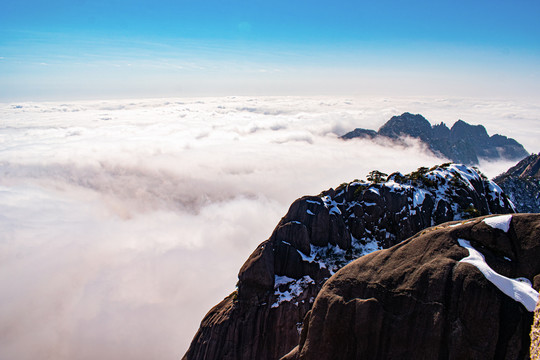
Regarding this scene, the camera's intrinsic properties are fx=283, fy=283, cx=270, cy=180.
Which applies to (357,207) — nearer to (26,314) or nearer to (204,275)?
(204,275)

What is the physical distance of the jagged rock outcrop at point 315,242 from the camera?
190ft

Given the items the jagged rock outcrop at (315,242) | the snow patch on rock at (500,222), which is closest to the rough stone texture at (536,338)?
the snow patch on rock at (500,222)

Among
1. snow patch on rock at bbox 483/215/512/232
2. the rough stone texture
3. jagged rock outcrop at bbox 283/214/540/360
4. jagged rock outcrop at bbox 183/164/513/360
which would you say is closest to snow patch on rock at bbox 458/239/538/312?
Result: jagged rock outcrop at bbox 283/214/540/360

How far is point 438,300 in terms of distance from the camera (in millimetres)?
20109

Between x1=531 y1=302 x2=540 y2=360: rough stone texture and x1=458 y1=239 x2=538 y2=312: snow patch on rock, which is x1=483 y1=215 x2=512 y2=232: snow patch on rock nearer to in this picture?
x1=458 y1=239 x2=538 y2=312: snow patch on rock

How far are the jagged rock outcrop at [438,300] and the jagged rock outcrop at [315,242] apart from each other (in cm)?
3811

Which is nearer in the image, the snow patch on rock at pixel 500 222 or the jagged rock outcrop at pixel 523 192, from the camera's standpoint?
the snow patch on rock at pixel 500 222

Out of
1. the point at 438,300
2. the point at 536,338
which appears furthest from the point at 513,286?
the point at 438,300

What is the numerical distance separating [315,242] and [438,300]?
5228 centimetres

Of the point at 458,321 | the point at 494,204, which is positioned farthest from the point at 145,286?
the point at 458,321

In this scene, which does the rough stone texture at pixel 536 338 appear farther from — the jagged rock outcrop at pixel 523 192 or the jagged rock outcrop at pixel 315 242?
the jagged rock outcrop at pixel 523 192

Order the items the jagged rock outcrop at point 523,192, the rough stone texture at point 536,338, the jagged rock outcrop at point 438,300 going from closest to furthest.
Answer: the rough stone texture at point 536,338, the jagged rock outcrop at point 438,300, the jagged rock outcrop at point 523,192

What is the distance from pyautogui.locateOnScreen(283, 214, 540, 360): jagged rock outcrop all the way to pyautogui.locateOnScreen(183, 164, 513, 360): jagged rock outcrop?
38.1 metres

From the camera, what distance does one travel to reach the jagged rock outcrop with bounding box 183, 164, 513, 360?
58.0 meters
